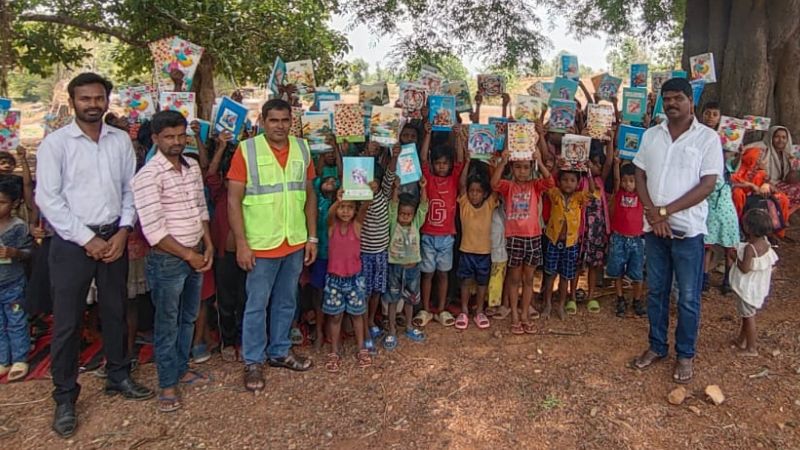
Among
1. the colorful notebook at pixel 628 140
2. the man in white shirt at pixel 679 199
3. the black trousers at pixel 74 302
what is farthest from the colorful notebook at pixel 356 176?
the colorful notebook at pixel 628 140

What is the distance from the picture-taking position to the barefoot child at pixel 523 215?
448 cm

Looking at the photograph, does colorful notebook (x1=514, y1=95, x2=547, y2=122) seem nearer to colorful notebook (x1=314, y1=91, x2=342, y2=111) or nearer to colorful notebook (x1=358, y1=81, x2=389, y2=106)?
colorful notebook (x1=358, y1=81, x2=389, y2=106)

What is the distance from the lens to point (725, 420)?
3.38m

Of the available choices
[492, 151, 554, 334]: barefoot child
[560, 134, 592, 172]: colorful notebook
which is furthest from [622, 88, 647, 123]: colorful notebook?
[492, 151, 554, 334]: barefoot child

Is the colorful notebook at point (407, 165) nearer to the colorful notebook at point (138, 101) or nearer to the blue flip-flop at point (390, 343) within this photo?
the blue flip-flop at point (390, 343)

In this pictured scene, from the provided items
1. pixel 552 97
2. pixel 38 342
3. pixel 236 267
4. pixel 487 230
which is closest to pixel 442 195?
pixel 487 230

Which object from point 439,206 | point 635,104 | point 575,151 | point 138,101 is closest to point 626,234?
point 575,151

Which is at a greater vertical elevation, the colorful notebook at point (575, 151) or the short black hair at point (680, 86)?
the short black hair at point (680, 86)

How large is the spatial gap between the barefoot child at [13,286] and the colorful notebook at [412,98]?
283 cm

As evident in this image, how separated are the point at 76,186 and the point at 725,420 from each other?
4.07 metres

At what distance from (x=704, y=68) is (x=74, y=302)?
17.0 feet

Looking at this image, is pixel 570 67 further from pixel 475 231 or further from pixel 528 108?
pixel 475 231

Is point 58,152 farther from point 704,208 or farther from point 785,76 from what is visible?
point 785,76

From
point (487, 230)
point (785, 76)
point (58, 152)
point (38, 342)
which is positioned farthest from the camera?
point (785, 76)
